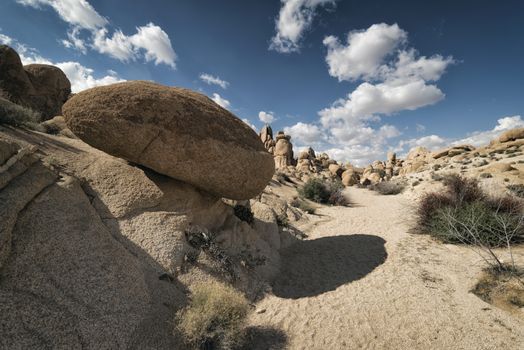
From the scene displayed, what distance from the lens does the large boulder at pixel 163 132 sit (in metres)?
5.55

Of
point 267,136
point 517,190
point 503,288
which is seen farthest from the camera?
point 267,136

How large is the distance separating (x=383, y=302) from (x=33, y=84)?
23.3 meters

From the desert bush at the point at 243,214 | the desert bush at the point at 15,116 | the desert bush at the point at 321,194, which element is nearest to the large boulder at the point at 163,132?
the desert bush at the point at 15,116

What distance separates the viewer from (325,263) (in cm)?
700

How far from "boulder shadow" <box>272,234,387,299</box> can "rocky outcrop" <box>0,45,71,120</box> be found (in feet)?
54.3

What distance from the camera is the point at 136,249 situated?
181 inches

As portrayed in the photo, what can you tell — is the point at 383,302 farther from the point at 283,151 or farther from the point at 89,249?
the point at 283,151

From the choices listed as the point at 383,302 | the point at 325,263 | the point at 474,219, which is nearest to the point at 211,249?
the point at 325,263

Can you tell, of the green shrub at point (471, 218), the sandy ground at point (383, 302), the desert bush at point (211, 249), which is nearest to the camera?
the sandy ground at point (383, 302)

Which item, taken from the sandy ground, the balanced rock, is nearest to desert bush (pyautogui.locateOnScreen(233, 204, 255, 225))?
the sandy ground

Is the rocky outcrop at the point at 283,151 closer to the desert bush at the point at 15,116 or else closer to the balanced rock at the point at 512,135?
the balanced rock at the point at 512,135

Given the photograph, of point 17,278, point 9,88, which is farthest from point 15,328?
point 9,88

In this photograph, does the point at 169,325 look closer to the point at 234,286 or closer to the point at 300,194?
the point at 234,286

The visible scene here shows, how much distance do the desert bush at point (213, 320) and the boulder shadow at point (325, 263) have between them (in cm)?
178
